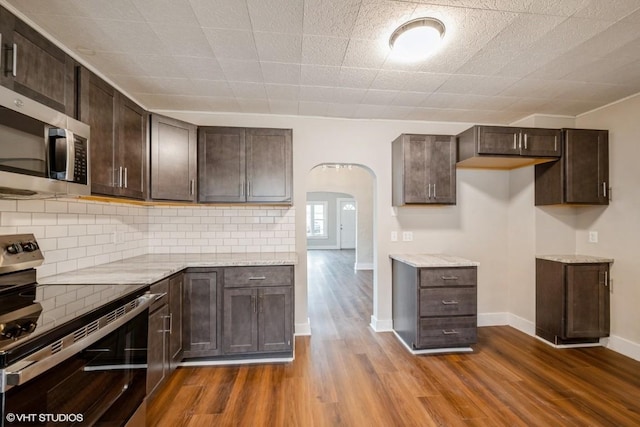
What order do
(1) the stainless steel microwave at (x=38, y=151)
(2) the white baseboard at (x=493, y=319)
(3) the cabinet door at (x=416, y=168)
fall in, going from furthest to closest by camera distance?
(2) the white baseboard at (x=493, y=319), (3) the cabinet door at (x=416, y=168), (1) the stainless steel microwave at (x=38, y=151)

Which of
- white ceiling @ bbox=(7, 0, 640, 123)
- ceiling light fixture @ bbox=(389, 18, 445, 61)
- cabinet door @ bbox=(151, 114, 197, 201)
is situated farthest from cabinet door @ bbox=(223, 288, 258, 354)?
ceiling light fixture @ bbox=(389, 18, 445, 61)

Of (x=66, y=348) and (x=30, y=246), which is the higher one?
(x=30, y=246)

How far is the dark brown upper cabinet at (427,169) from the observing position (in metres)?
3.15

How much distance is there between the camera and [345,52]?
2.10 m

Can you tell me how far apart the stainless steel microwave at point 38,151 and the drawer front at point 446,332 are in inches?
115

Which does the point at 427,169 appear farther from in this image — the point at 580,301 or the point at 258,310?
the point at 258,310

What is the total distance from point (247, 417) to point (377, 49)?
2703mm

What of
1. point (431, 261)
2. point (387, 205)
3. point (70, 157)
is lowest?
point (431, 261)

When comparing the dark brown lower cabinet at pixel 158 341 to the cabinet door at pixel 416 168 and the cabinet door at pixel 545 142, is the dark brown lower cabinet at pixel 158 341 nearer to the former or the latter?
the cabinet door at pixel 416 168

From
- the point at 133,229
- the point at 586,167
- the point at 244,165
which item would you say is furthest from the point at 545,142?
the point at 133,229

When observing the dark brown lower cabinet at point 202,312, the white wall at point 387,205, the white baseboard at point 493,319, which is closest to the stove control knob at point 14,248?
the dark brown lower cabinet at point 202,312

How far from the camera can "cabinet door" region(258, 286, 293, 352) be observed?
8.63 ft

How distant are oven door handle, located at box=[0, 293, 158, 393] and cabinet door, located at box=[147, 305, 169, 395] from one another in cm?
54

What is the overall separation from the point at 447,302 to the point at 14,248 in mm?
3276
